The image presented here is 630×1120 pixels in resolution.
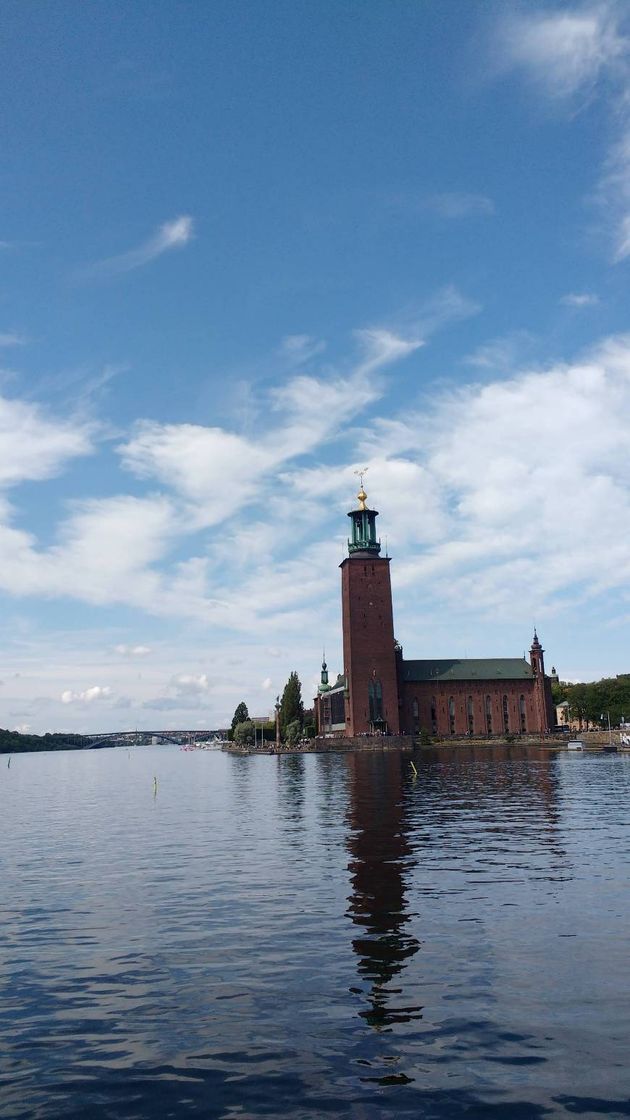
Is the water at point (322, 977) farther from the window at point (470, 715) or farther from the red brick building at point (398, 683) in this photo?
the window at point (470, 715)

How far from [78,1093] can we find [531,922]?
434 inches

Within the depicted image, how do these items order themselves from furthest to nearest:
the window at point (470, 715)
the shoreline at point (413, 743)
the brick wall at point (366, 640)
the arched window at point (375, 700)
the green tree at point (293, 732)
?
the green tree at point (293, 732)
the window at point (470, 715)
the brick wall at point (366, 640)
the arched window at point (375, 700)
the shoreline at point (413, 743)

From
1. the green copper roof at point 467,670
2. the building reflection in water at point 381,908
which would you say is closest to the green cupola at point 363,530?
the green copper roof at point 467,670

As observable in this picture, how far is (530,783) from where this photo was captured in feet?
201

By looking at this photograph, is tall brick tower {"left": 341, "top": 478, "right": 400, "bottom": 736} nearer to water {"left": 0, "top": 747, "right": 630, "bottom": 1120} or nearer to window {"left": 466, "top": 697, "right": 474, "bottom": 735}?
window {"left": 466, "top": 697, "right": 474, "bottom": 735}

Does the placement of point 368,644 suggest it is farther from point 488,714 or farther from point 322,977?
point 322,977

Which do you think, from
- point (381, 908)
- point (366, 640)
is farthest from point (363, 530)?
point (381, 908)

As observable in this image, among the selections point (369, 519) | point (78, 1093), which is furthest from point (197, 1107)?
point (369, 519)

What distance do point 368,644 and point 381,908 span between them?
5460 inches

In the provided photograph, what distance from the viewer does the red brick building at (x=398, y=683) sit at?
516 ft

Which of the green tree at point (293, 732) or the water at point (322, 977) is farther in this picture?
the green tree at point (293, 732)

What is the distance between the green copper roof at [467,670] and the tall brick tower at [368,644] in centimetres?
1239

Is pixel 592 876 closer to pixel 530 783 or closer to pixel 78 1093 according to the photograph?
pixel 78 1093

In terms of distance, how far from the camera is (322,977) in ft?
50.1
